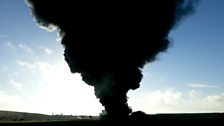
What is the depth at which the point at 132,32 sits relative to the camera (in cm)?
7481

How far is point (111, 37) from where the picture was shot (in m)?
73.4

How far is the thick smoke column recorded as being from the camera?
72125mm

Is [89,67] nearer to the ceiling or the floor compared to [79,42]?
nearer to the floor

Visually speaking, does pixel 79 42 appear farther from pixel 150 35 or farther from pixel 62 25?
pixel 150 35

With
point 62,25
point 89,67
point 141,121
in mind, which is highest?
point 62,25

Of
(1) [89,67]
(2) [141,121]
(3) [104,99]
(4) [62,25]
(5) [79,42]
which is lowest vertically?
(2) [141,121]

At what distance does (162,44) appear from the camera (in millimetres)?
76188

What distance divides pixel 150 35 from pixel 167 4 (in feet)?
28.5

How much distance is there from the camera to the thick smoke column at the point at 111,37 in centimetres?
7212

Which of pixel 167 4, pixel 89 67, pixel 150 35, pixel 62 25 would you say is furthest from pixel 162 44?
pixel 62 25

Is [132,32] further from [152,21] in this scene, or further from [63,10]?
[63,10]

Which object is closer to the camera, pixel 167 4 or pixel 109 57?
pixel 109 57

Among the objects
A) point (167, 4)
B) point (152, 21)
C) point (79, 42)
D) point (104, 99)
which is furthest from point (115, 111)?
point (167, 4)

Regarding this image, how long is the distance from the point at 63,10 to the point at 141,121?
30.6 m
